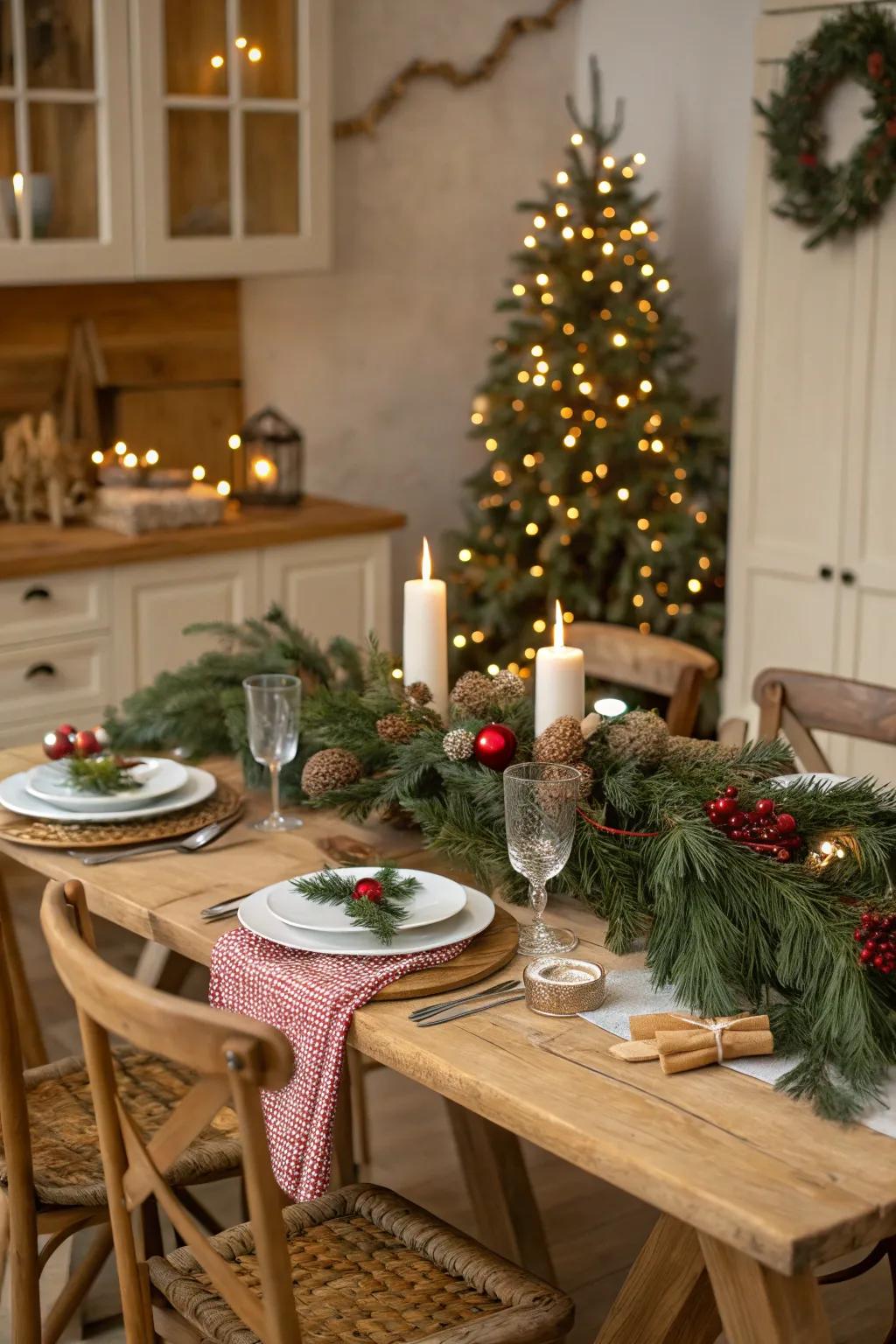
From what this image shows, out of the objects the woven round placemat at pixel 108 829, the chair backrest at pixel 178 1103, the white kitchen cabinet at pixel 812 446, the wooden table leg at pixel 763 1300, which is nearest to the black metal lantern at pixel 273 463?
the white kitchen cabinet at pixel 812 446

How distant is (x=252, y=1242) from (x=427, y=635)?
0.78 metres

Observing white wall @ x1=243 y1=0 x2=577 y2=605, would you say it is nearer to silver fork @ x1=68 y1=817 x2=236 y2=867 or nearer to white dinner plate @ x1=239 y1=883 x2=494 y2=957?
silver fork @ x1=68 y1=817 x2=236 y2=867

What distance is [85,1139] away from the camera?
6.13ft

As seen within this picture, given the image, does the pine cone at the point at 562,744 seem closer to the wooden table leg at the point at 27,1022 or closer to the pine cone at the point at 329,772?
the pine cone at the point at 329,772

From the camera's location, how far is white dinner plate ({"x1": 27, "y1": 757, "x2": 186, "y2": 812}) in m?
2.06

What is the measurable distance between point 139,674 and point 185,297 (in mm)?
1120

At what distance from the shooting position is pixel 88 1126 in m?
1.90

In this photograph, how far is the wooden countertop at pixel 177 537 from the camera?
3.50 m

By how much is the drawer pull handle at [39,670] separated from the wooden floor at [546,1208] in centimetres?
73

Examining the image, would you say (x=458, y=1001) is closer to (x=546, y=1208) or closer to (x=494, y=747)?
(x=494, y=747)

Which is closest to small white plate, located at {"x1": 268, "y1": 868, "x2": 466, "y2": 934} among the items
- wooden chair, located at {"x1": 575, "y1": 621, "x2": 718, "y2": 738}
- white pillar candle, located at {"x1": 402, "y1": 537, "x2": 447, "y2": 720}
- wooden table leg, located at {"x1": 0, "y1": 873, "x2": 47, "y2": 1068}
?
white pillar candle, located at {"x1": 402, "y1": 537, "x2": 447, "y2": 720}

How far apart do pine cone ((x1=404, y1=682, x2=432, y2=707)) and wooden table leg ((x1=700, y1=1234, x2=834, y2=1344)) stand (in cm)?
90

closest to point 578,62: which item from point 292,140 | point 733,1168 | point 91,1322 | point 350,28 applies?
point 350,28

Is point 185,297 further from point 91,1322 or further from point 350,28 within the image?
point 91,1322
